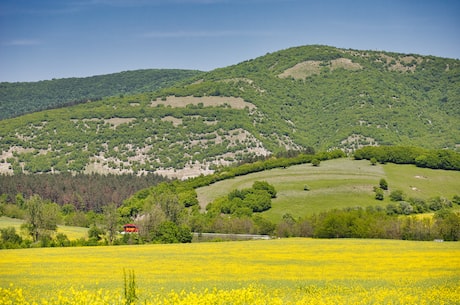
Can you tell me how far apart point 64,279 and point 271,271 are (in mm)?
16711

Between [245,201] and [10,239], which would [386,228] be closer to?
[10,239]

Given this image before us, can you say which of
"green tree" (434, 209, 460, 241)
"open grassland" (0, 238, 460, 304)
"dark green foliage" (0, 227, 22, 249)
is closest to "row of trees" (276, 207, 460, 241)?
"green tree" (434, 209, 460, 241)

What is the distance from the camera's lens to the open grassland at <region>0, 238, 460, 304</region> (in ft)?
117

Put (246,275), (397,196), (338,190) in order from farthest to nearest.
A: (338,190)
(397,196)
(246,275)

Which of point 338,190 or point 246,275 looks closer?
point 246,275

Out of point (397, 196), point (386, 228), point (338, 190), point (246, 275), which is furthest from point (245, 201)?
point (246, 275)

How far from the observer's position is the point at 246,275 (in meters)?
53.2

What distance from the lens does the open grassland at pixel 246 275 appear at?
117ft

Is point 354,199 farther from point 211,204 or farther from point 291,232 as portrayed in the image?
point 291,232

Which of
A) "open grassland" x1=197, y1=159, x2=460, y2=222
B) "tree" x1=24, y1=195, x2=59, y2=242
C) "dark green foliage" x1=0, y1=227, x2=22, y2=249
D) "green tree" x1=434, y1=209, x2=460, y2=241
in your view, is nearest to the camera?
"dark green foliage" x1=0, y1=227, x2=22, y2=249

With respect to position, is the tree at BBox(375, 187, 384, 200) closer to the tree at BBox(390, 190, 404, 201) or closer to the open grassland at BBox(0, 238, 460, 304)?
the tree at BBox(390, 190, 404, 201)

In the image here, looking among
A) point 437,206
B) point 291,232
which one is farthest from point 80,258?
point 437,206

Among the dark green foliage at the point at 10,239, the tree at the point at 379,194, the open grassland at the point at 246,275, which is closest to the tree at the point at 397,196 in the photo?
the tree at the point at 379,194

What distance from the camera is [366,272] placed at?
54906 millimetres
